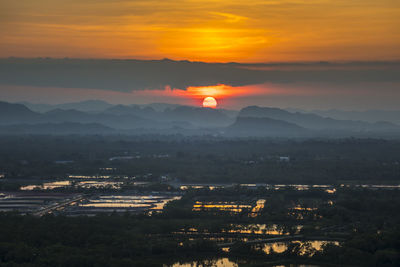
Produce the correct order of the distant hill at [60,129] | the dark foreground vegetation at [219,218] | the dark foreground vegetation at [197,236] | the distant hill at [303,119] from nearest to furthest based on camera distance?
the dark foreground vegetation at [197,236] → the dark foreground vegetation at [219,218] → the distant hill at [60,129] → the distant hill at [303,119]

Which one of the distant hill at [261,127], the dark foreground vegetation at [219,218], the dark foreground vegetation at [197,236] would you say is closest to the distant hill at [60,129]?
the distant hill at [261,127]

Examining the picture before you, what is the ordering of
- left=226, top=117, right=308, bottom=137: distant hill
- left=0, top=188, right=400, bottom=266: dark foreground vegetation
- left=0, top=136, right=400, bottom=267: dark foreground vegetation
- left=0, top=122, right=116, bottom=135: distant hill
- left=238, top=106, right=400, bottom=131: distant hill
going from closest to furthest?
1. left=0, top=188, right=400, bottom=266: dark foreground vegetation
2. left=0, top=136, right=400, bottom=267: dark foreground vegetation
3. left=0, top=122, right=116, bottom=135: distant hill
4. left=226, top=117, right=308, bottom=137: distant hill
5. left=238, top=106, right=400, bottom=131: distant hill

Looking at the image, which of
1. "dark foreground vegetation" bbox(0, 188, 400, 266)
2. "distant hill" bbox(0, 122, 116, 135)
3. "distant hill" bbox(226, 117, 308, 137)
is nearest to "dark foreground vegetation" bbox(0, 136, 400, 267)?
"dark foreground vegetation" bbox(0, 188, 400, 266)

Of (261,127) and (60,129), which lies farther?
(261,127)

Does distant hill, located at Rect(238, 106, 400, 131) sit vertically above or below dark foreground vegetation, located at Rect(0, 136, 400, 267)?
above

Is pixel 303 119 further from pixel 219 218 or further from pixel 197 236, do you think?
pixel 197 236

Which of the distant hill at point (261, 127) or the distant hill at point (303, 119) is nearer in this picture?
the distant hill at point (261, 127)

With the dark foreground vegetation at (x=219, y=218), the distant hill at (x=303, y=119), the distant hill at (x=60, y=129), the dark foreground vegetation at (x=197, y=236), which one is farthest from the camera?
the distant hill at (x=303, y=119)

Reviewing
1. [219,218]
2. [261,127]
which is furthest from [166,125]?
[219,218]

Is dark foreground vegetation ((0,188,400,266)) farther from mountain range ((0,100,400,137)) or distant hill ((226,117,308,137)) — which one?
distant hill ((226,117,308,137))

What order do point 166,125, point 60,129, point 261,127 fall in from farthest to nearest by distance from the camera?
1. point 166,125
2. point 261,127
3. point 60,129

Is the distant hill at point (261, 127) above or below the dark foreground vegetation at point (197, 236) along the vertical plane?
above

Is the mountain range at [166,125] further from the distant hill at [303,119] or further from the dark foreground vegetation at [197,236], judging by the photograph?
the dark foreground vegetation at [197,236]
